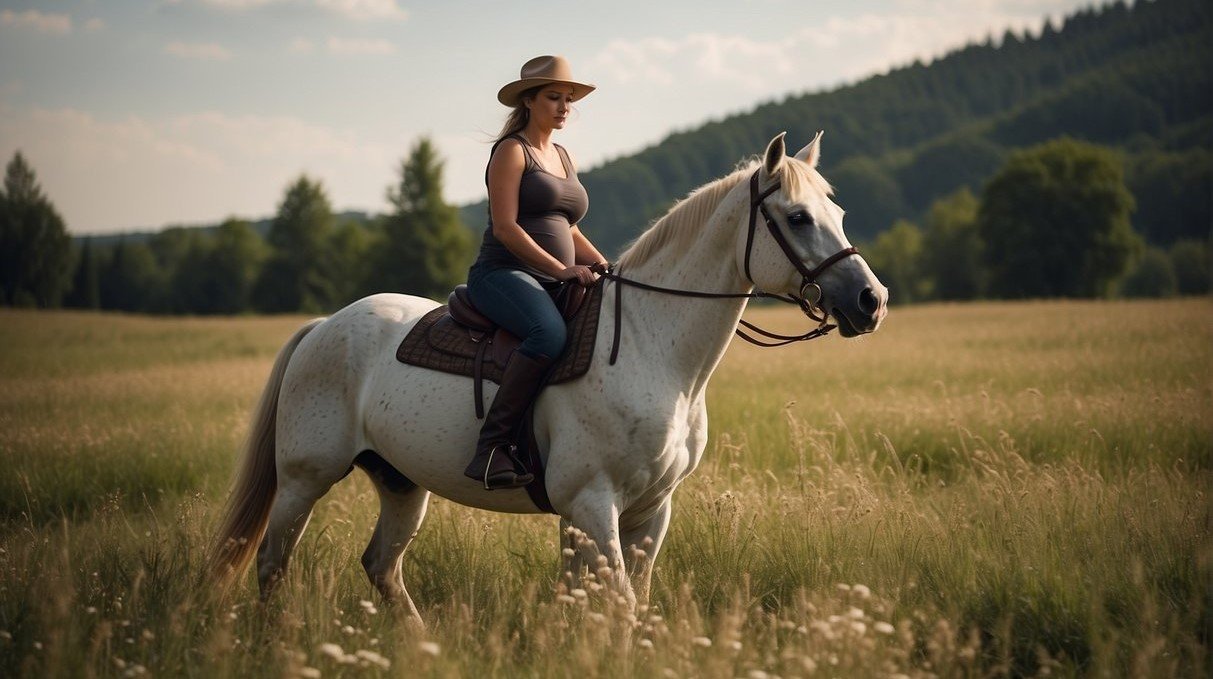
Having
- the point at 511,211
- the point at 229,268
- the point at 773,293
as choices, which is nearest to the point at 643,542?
the point at 773,293

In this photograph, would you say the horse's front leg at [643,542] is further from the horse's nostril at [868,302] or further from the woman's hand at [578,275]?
the horse's nostril at [868,302]

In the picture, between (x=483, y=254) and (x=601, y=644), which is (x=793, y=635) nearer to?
(x=601, y=644)

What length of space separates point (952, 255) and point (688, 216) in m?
92.6

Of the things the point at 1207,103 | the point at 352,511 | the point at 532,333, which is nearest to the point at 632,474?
the point at 532,333

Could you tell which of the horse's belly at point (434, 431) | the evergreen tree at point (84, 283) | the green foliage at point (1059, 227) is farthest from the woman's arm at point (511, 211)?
the evergreen tree at point (84, 283)

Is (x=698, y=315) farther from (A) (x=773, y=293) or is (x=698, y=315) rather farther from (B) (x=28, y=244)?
(B) (x=28, y=244)

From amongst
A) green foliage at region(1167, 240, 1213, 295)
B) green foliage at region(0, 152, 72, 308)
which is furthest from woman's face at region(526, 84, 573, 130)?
green foliage at region(1167, 240, 1213, 295)

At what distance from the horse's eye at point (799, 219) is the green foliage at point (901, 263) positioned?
9602 cm

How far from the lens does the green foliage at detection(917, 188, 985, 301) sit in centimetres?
8662

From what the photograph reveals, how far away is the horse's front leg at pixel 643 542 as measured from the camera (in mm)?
4840

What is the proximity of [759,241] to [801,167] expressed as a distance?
0.42 m

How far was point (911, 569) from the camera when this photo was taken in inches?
206

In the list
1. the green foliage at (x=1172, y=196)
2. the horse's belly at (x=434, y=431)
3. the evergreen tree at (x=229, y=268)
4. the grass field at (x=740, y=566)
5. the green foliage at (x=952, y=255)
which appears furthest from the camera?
the green foliage at (x=1172, y=196)

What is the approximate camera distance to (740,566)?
5.45m
